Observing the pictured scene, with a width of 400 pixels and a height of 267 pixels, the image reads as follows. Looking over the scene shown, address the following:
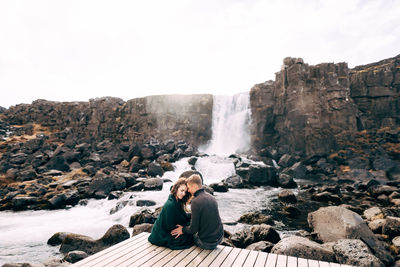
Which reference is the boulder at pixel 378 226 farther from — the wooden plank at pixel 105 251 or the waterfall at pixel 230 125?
the waterfall at pixel 230 125

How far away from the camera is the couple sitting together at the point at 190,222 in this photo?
4695 mm

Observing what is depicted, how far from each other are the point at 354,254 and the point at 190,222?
16.8ft

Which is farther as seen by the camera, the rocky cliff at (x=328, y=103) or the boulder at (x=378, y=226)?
the rocky cliff at (x=328, y=103)

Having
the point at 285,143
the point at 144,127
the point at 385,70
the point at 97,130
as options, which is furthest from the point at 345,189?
the point at 97,130

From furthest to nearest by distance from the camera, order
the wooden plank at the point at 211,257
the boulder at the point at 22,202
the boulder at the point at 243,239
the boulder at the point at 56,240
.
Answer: the boulder at the point at 22,202, the boulder at the point at 56,240, the boulder at the point at 243,239, the wooden plank at the point at 211,257

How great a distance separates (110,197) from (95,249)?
32.0 ft

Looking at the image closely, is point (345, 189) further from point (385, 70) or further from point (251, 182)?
point (385, 70)

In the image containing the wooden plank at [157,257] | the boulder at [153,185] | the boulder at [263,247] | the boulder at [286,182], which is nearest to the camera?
the wooden plank at [157,257]

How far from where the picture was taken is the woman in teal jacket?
4793mm

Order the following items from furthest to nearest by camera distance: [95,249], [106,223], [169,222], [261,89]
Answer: [261,89], [106,223], [95,249], [169,222]

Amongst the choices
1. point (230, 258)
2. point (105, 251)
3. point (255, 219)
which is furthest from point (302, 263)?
point (255, 219)

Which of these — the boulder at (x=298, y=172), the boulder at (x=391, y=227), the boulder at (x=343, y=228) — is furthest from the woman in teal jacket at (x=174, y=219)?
the boulder at (x=298, y=172)

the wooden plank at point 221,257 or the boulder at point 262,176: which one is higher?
the wooden plank at point 221,257

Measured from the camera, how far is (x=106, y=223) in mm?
13141
